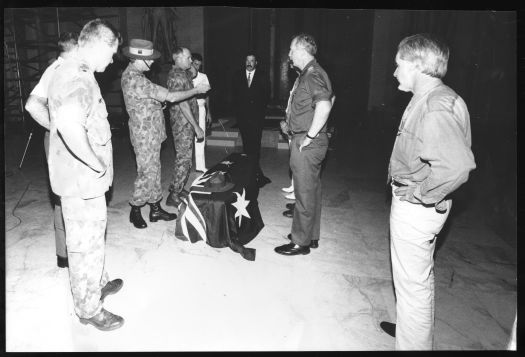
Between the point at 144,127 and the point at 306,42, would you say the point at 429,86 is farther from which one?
the point at 144,127

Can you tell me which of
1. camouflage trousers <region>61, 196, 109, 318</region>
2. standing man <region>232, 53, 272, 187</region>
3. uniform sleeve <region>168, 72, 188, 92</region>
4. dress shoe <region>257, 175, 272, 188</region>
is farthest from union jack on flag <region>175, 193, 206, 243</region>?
dress shoe <region>257, 175, 272, 188</region>

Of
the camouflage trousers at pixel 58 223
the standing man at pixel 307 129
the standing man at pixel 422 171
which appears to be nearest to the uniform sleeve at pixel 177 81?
the standing man at pixel 307 129

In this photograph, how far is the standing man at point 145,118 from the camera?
3396 millimetres

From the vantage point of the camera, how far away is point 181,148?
14.2 feet

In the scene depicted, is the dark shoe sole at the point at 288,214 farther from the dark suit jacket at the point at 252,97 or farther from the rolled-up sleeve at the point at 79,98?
the rolled-up sleeve at the point at 79,98

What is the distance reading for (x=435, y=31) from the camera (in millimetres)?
6918

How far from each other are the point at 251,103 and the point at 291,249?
102 inches

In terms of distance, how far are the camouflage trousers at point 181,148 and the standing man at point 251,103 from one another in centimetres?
106

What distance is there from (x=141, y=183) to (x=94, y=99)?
1817 mm

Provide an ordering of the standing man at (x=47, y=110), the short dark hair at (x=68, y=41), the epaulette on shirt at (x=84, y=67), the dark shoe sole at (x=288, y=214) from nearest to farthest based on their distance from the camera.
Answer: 1. the epaulette on shirt at (x=84, y=67)
2. the standing man at (x=47, y=110)
3. the short dark hair at (x=68, y=41)
4. the dark shoe sole at (x=288, y=214)

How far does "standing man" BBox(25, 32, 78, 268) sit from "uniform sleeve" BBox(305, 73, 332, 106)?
1824mm

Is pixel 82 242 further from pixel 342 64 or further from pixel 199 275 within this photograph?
pixel 342 64

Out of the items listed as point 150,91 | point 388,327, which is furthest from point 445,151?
point 150,91

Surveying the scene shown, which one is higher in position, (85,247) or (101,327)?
(85,247)
